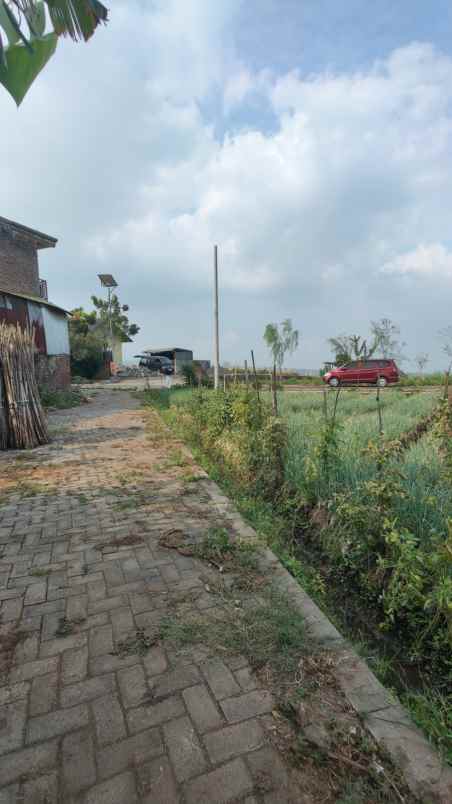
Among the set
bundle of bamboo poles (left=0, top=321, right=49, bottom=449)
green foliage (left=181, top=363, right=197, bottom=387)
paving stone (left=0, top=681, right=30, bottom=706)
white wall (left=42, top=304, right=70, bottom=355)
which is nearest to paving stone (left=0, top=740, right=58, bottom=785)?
paving stone (left=0, top=681, right=30, bottom=706)

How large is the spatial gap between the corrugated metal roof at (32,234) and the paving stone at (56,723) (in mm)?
18940

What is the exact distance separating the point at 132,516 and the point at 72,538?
0.63 metres

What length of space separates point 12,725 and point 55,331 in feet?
54.4

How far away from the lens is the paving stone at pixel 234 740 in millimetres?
1393

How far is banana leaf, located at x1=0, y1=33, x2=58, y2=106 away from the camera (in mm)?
1697

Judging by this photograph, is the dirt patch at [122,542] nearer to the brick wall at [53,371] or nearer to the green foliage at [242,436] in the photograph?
the green foliage at [242,436]

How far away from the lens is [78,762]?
1.37 metres

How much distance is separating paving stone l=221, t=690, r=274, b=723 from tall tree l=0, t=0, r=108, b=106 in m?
2.88

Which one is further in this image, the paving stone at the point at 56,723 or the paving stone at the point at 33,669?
the paving stone at the point at 33,669

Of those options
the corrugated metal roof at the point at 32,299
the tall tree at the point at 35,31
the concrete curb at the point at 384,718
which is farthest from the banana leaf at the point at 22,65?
the corrugated metal roof at the point at 32,299

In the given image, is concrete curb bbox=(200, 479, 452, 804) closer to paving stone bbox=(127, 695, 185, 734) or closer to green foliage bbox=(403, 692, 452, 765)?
green foliage bbox=(403, 692, 452, 765)

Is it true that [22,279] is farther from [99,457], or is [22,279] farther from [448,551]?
[448,551]

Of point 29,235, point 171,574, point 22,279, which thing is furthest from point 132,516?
point 29,235

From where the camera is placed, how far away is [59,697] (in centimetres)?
163
